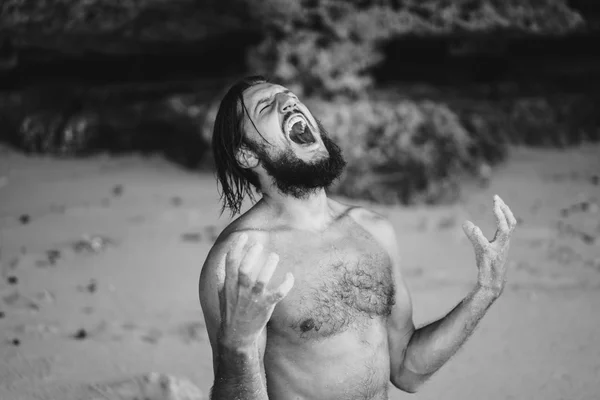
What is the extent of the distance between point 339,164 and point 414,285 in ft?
10.1

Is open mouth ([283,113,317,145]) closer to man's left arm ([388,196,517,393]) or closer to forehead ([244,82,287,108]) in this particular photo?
forehead ([244,82,287,108])

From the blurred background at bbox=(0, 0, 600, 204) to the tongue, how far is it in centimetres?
441

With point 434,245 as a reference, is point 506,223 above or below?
above

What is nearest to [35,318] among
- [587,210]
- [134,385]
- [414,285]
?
[134,385]

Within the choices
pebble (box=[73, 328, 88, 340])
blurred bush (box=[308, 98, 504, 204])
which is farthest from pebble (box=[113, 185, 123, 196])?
pebble (box=[73, 328, 88, 340])

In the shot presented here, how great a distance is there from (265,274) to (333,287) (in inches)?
19.7

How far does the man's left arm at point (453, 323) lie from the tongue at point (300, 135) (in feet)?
1.87

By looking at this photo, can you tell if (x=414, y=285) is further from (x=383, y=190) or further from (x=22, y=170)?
(x=22, y=170)

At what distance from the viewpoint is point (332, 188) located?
6871mm

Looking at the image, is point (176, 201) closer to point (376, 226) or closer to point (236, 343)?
point (376, 226)

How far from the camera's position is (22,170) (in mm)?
7766

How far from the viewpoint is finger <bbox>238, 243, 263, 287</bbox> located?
1907mm

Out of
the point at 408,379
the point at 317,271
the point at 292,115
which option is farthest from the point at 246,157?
the point at 408,379

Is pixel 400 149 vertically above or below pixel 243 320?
below
